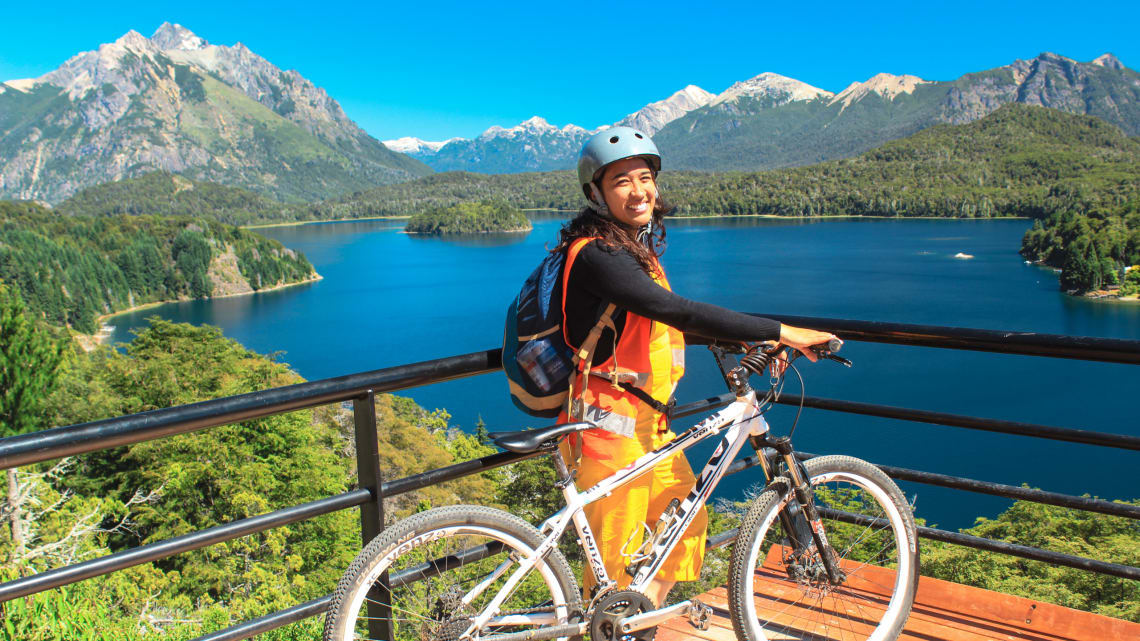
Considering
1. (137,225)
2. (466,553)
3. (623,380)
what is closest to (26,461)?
(466,553)

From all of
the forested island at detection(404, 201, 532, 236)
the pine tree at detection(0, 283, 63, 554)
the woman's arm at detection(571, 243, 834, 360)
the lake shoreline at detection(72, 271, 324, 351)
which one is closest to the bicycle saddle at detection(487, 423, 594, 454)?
the woman's arm at detection(571, 243, 834, 360)

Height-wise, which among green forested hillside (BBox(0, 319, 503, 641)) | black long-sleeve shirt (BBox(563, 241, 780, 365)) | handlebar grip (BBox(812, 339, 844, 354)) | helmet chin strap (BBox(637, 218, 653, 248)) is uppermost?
helmet chin strap (BBox(637, 218, 653, 248))

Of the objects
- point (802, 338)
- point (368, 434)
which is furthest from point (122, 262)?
point (802, 338)

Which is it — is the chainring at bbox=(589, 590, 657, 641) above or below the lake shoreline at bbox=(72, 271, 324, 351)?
above

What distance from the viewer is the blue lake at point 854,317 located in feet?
104

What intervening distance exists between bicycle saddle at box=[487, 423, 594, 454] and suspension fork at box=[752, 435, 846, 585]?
63cm

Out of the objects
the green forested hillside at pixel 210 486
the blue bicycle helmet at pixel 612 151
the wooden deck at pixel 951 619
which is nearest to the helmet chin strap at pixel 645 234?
the blue bicycle helmet at pixel 612 151

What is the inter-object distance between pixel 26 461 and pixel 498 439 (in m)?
1.01

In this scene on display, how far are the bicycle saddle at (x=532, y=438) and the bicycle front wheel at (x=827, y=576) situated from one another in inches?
25.0

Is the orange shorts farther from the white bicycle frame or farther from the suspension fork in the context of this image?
the suspension fork

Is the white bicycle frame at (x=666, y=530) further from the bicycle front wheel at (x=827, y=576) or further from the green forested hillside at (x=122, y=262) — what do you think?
the green forested hillside at (x=122, y=262)

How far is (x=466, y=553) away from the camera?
78.2 inches

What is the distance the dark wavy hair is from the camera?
77.8 inches

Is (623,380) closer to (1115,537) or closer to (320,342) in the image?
(1115,537)
